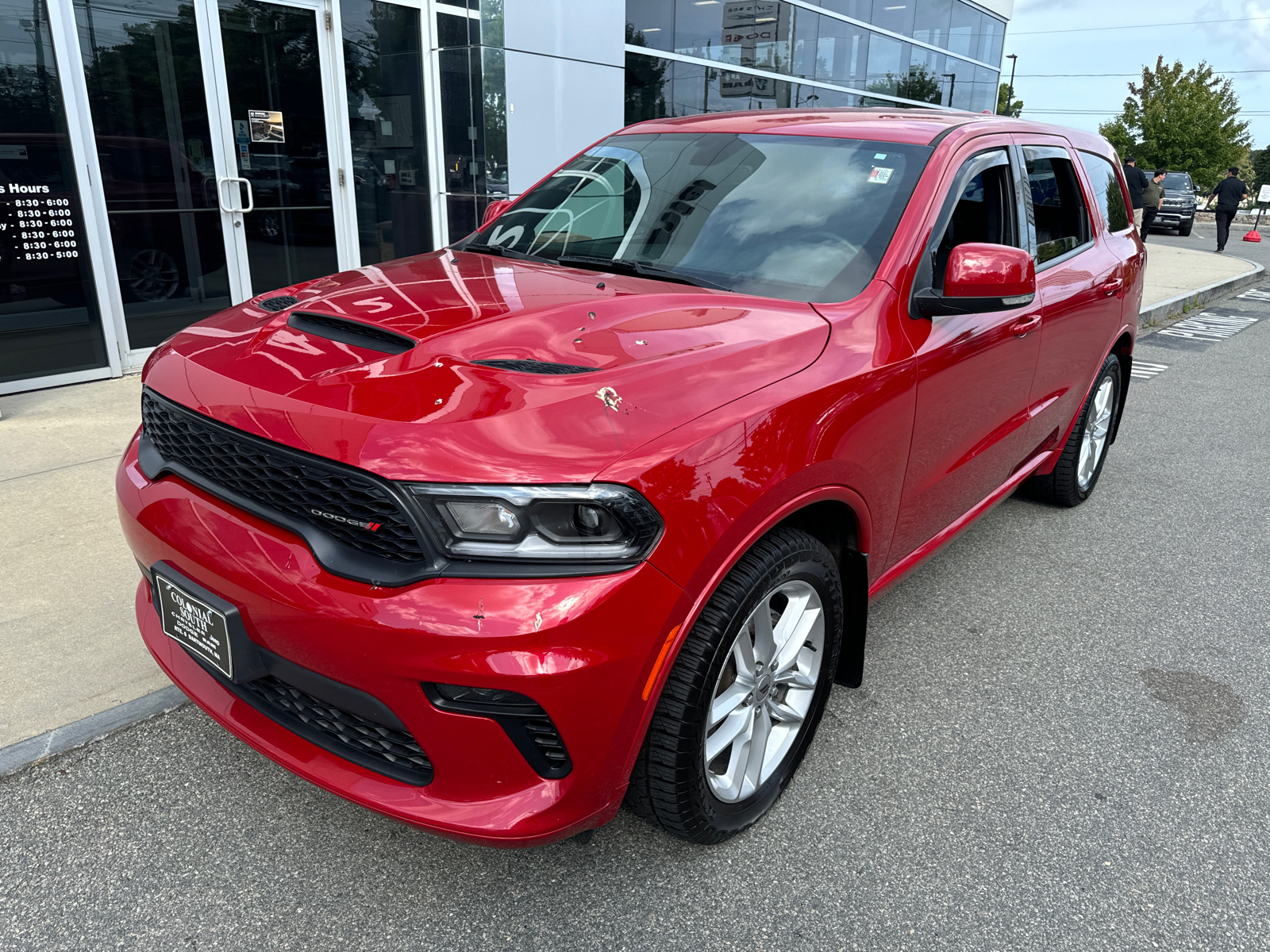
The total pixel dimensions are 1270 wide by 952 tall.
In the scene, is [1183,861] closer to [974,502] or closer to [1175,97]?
[974,502]

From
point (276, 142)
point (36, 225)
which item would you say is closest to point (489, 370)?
point (36, 225)

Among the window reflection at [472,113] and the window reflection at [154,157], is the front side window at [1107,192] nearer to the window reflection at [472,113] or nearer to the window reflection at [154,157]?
the window reflection at [472,113]

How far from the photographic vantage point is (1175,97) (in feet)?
147

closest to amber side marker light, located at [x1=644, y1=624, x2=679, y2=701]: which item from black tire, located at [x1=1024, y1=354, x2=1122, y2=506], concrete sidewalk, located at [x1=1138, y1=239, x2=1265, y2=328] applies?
black tire, located at [x1=1024, y1=354, x2=1122, y2=506]

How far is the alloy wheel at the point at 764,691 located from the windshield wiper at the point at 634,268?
0.98 meters

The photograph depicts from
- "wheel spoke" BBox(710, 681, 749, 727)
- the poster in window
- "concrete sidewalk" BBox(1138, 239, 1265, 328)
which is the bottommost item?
"concrete sidewalk" BBox(1138, 239, 1265, 328)

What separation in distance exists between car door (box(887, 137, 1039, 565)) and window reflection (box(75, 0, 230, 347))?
5668 millimetres

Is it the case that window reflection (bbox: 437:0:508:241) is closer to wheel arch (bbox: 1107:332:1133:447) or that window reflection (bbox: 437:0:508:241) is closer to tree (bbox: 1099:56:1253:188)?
wheel arch (bbox: 1107:332:1133:447)

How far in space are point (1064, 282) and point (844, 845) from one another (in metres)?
2.48

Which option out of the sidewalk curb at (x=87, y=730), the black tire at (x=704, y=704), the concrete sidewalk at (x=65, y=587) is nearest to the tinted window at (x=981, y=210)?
the black tire at (x=704, y=704)

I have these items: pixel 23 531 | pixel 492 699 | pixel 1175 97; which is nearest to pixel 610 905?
pixel 492 699

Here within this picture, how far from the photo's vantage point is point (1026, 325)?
326 centimetres

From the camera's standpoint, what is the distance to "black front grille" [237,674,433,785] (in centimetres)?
187

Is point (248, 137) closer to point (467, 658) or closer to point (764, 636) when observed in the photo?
point (764, 636)
